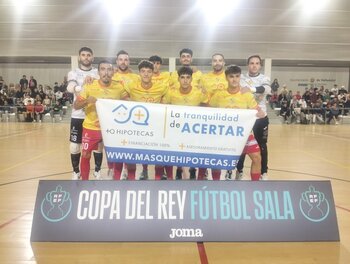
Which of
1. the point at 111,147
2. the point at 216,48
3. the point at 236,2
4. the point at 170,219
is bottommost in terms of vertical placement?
the point at 170,219

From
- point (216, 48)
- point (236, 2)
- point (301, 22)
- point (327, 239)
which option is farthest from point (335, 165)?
point (216, 48)

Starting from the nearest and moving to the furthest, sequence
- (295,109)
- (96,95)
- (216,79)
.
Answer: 1. (96,95)
2. (216,79)
3. (295,109)

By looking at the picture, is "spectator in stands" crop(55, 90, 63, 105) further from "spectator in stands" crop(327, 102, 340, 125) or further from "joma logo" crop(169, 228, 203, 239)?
"joma logo" crop(169, 228, 203, 239)

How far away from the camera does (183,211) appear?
363 centimetres

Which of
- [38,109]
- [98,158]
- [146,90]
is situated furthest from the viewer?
[38,109]

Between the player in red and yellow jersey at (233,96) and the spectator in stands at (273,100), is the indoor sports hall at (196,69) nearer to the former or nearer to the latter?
the spectator in stands at (273,100)

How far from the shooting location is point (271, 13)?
19.0 meters

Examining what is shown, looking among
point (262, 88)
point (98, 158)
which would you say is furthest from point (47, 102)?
A: point (262, 88)

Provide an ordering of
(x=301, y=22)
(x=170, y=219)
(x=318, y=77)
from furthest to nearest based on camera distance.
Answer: (x=318, y=77) < (x=301, y=22) < (x=170, y=219)

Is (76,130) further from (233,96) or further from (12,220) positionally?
(233,96)

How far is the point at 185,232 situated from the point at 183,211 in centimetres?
20

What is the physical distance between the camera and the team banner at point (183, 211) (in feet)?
11.7

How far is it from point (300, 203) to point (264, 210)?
14.3 inches

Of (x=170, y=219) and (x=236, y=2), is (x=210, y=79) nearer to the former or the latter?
(x=170, y=219)
